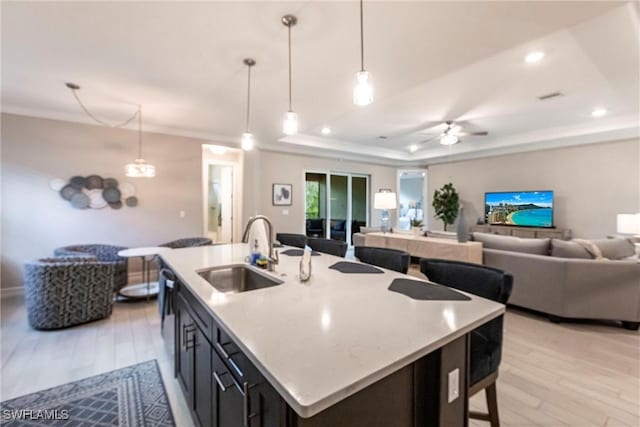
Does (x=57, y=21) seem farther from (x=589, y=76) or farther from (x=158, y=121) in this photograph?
(x=589, y=76)

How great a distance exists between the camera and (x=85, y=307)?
3127 mm

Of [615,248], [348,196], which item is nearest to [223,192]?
[348,196]

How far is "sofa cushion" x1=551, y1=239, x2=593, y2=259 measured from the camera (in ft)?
10.4

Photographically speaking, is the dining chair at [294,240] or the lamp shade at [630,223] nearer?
the dining chair at [294,240]

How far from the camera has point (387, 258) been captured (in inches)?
87.9

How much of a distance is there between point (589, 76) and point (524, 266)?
95.1 inches

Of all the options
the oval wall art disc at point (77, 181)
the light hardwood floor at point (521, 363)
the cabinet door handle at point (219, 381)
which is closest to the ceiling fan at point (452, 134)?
the light hardwood floor at point (521, 363)

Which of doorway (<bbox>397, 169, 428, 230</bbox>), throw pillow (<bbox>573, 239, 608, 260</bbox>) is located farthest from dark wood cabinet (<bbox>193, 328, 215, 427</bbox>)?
doorway (<bbox>397, 169, 428, 230</bbox>)

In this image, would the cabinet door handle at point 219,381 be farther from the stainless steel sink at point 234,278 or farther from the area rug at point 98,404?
the area rug at point 98,404

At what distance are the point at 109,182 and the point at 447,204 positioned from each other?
735 centimetres

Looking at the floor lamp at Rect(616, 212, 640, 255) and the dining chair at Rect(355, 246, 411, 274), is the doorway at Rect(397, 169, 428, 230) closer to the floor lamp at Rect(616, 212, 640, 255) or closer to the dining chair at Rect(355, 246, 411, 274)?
the floor lamp at Rect(616, 212, 640, 255)

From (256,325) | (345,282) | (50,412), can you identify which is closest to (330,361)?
(256,325)

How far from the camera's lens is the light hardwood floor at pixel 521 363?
184 cm

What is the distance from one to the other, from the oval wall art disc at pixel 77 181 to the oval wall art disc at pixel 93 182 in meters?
0.05
